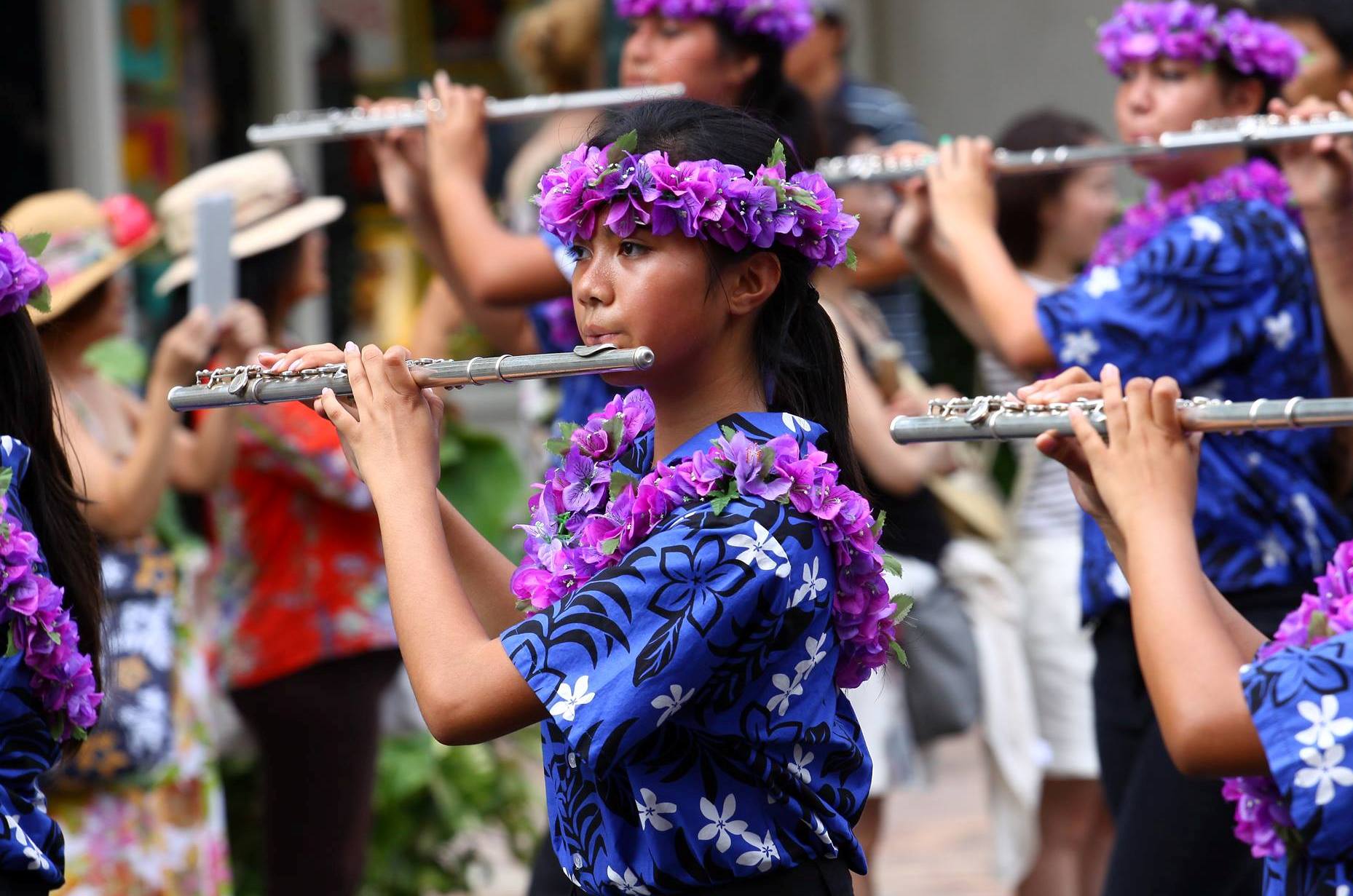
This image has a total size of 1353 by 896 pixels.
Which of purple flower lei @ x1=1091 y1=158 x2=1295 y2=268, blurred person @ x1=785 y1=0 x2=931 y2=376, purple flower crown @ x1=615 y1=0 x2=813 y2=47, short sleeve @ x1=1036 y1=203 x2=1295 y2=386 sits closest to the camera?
short sleeve @ x1=1036 y1=203 x2=1295 y2=386

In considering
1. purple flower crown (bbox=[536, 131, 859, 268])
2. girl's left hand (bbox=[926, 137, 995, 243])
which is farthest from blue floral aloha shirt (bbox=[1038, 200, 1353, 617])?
purple flower crown (bbox=[536, 131, 859, 268])

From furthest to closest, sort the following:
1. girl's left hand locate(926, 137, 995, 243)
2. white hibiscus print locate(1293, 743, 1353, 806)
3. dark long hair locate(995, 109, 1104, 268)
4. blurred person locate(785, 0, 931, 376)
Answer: blurred person locate(785, 0, 931, 376), dark long hair locate(995, 109, 1104, 268), girl's left hand locate(926, 137, 995, 243), white hibiscus print locate(1293, 743, 1353, 806)

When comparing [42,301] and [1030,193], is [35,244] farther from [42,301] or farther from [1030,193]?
[1030,193]

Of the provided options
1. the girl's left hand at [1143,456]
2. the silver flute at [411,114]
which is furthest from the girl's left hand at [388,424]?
the silver flute at [411,114]

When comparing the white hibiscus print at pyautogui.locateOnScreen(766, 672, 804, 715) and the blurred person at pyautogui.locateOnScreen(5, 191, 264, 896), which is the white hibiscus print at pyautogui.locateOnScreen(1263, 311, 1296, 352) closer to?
the white hibiscus print at pyautogui.locateOnScreen(766, 672, 804, 715)

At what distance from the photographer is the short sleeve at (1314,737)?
6.61 feet

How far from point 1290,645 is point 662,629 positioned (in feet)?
2.43

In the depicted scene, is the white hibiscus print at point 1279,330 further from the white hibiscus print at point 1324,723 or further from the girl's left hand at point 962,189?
the white hibiscus print at point 1324,723

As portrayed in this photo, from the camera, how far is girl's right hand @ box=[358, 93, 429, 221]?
4016 millimetres

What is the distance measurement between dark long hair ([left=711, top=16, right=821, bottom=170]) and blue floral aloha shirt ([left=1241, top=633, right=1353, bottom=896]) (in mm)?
1990

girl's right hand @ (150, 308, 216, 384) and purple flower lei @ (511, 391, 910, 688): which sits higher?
girl's right hand @ (150, 308, 216, 384)

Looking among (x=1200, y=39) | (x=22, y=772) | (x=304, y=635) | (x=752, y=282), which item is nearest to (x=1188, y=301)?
(x=1200, y=39)

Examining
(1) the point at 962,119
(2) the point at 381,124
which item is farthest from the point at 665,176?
(1) the point at 962,119

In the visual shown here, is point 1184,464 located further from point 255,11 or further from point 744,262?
point 255,11
